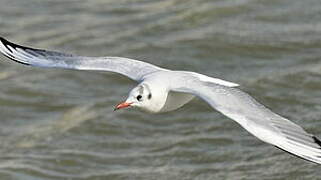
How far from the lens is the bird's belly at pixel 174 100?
8047 millimetres

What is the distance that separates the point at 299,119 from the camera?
33.6 feet

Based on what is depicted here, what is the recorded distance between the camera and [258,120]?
23.3 feet

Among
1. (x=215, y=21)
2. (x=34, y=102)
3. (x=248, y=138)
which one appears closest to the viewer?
(x=248, y=138)

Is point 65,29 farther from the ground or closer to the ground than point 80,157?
farther from the ground

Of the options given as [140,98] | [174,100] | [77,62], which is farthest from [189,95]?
[77,62]

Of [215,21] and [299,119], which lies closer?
[299,119]

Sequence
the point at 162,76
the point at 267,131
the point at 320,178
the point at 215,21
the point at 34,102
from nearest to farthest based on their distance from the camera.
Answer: the point at 267,131 → the point at 162,76 → the point at 320,178 → the point at 34,102 → the point at 215,21

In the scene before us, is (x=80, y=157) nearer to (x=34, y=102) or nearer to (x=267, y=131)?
(x=34, y=102)

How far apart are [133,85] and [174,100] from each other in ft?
10.7

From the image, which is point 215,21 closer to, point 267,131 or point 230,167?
point 230,167

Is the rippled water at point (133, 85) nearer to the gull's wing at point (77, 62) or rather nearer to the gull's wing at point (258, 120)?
the gull's wing at point (77, 62)

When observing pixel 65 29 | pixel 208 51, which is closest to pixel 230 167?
pixel 208 51

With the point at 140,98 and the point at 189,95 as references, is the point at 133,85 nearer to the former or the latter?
the point at 189,95

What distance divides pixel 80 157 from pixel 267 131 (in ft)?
11.6
